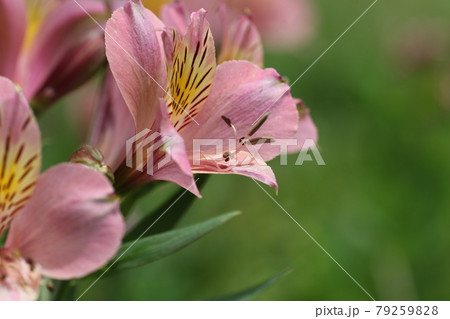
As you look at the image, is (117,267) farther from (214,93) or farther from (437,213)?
(437,213)

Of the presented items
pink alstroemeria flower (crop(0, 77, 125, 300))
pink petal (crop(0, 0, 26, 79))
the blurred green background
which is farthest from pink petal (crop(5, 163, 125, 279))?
the blurred green background

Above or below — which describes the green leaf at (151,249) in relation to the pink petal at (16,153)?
below

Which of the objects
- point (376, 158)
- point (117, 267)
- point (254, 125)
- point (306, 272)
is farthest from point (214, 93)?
point (376, 158)

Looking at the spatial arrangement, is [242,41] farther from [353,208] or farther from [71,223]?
[353,208]

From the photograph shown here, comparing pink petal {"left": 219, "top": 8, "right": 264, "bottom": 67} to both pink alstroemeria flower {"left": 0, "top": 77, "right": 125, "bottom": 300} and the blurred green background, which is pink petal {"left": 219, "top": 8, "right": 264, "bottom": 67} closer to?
pink alstroemeria flower {"left": 0, "top": 77, "right": 125, "bottom": 300}

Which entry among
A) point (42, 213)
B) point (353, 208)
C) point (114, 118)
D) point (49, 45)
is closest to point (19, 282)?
point (42, 213)

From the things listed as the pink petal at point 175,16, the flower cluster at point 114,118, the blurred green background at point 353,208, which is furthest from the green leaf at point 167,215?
the blurred green background at point 353,208

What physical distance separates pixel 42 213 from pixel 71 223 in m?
0.02

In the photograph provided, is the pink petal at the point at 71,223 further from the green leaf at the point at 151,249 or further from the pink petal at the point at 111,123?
the pink petal at the point at 111,123

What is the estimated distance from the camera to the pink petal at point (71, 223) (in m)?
0.43

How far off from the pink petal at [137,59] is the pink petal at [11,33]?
0.72 ft

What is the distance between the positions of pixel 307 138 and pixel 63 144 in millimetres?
923

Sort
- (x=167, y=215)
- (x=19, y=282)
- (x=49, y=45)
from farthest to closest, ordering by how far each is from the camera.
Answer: (x=49, y=45)
(x=167, y=215)
(x=19, y=282)

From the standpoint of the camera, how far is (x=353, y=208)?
4.61 ft
